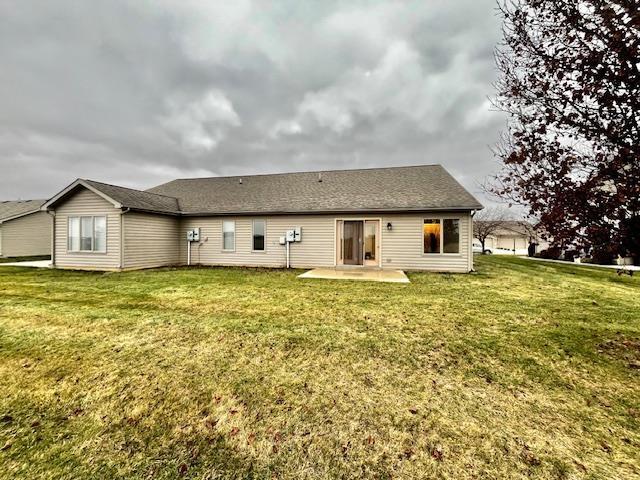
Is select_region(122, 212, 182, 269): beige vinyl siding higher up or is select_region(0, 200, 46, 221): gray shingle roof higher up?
select_region(0, 200, 46, 221): gray shingle roof

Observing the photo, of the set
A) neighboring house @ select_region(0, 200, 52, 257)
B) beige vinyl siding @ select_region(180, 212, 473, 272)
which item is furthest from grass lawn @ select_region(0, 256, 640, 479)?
neighboring house @ select_region(0, 200, 52, 257)

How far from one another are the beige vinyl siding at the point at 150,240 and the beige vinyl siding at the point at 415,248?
9.97m

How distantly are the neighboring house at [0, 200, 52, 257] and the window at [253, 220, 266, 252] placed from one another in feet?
49.6

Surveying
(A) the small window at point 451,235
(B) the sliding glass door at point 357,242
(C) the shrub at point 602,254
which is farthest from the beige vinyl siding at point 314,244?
(C) the shrub at point 602,254

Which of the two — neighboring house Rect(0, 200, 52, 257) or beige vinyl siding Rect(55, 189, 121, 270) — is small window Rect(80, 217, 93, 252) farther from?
→ neighboring house Rect(0, 200, 52, 257)

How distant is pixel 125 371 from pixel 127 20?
15901 mm

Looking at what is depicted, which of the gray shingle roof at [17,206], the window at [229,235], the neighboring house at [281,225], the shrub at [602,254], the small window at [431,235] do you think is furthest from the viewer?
the gray shingle roof at [17,206]

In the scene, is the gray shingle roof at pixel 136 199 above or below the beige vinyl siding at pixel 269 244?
above

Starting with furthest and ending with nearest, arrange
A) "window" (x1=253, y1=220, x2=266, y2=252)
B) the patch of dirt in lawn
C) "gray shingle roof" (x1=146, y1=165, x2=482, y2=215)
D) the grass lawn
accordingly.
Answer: "window" (x1=253, y1=220, x2=266, y2=252), "gray shingle roof" (x1=146, y1=165, x2=482, y2=215), the patch of dirt in lawn, the grass lawn

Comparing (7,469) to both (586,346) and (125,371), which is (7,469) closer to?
(125,371)

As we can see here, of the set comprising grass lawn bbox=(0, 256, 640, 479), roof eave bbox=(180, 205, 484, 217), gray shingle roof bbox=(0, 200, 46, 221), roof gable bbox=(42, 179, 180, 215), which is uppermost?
gray shingle roof bbox=(0, 200, 46, 221)

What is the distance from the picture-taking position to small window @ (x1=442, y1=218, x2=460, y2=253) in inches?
438

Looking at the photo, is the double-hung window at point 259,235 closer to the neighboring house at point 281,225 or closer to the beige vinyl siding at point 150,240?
the neighboring house at point 281,225

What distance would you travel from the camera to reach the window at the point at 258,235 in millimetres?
13031
